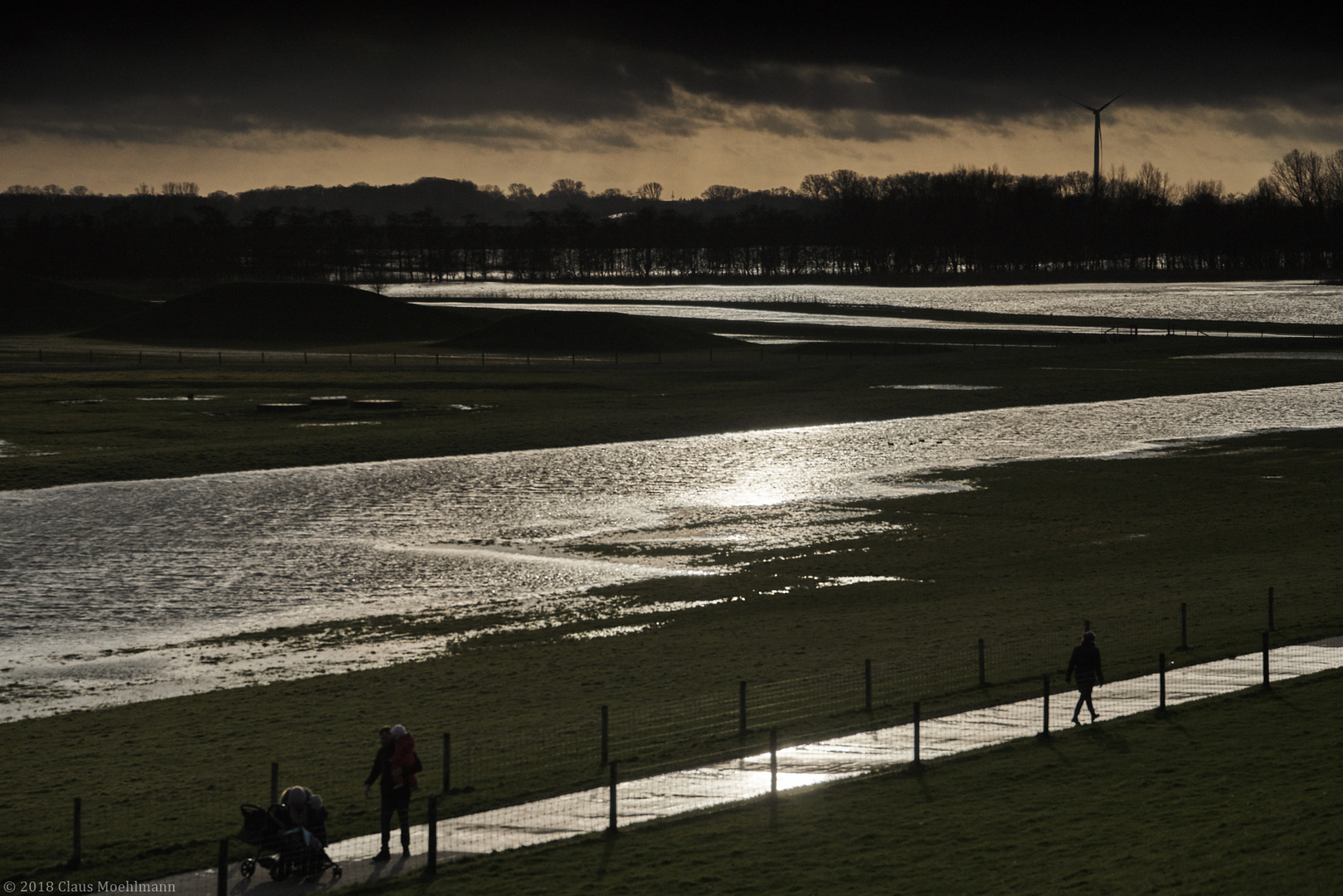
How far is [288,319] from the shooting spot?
128m

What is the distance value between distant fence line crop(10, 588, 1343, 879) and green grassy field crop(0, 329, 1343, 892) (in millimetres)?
107

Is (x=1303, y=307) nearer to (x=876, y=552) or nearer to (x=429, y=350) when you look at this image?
(x=429, y=350)

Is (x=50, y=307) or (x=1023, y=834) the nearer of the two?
(x=1023, y=834)

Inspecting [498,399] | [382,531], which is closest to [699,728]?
[382,531]

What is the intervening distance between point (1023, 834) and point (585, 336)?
97.5m

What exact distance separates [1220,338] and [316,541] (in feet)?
307

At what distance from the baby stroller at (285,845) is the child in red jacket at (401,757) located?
117 cm

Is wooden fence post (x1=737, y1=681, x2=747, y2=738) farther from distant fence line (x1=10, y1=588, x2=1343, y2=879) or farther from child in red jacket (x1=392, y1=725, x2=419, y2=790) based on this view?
child in red jacket (x1=392, y1=725, x2=419, y2=790)

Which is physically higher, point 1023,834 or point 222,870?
point 222,870

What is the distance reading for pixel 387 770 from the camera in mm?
17641

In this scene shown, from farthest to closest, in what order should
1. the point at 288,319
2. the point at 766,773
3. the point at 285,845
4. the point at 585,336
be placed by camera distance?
the point at 288,319
the point at 585,336
the point at 766,773
the point at 285,845

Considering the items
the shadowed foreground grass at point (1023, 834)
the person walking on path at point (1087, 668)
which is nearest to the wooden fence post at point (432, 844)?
the shadowed foreground grass at point (1023, 834)

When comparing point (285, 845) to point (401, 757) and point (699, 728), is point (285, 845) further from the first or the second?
point (699, 728)

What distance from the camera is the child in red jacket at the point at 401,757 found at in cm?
1770
